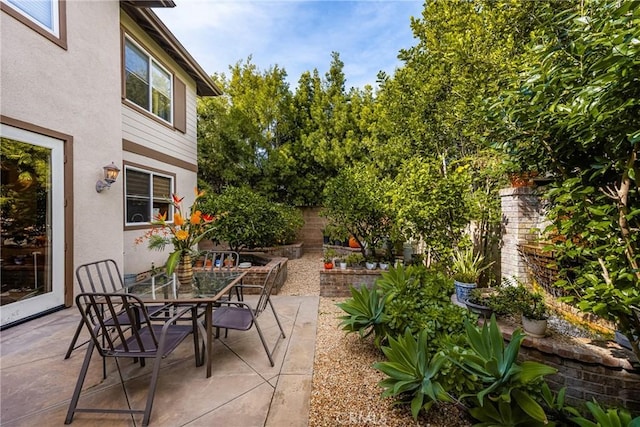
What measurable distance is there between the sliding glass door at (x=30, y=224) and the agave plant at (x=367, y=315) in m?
4.12

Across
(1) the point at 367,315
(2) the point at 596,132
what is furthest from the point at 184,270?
(2) the point at 596,132

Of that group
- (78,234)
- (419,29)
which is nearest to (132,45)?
(78,234)

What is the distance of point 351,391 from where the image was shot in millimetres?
A: 2516

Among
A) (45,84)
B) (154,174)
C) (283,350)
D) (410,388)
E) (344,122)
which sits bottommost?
(283,350)

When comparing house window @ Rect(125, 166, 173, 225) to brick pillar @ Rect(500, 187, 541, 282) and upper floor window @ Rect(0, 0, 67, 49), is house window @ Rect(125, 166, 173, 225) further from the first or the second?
brick pillar @ Rect(500, 187, 541, 282)

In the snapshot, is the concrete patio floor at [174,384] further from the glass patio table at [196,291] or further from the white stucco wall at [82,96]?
the white stucco wall at [82,96]

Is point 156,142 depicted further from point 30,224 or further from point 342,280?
point 342,280

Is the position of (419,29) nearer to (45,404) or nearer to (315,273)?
(315,273)

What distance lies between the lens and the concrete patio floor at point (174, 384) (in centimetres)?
215

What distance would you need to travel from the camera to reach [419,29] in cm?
567

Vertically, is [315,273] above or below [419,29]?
below

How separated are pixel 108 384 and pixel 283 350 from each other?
1612mm

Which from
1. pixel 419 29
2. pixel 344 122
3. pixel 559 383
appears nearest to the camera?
pixel 559 383

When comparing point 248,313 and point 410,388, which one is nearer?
point 410,388
